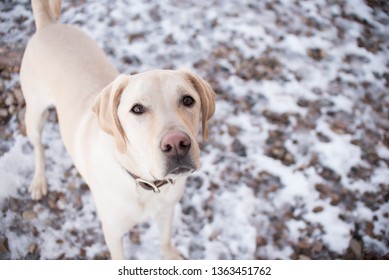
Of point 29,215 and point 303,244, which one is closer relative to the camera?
point 303,244

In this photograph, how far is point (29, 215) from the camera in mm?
3283

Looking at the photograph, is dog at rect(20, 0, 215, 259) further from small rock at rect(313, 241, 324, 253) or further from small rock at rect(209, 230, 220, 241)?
small rock at rect(313, 241, 324, 253)

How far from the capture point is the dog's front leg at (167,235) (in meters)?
2.74

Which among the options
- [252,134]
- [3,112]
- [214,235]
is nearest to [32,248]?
[3,112]

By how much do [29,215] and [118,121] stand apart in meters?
1.68

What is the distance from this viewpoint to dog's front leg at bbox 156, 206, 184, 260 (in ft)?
8.97

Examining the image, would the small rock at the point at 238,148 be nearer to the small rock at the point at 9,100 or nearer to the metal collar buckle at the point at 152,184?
Result: the metal collar buckle at the point at 152,184

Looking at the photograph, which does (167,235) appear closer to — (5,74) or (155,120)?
(155,120)

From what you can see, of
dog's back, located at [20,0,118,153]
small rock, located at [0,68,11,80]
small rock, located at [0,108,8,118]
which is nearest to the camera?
dog's back, located at [20,0,118,153]

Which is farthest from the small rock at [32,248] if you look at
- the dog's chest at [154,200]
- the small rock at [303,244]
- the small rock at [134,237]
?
the small rock at [303,244]

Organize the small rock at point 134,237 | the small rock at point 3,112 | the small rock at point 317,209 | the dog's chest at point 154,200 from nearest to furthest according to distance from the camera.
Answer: the dog's chest at point 154,200 < the small rock at point 134,237 < the small rock at point 317,209 < the small rock at point 3,112

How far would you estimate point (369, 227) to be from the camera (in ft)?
10.4

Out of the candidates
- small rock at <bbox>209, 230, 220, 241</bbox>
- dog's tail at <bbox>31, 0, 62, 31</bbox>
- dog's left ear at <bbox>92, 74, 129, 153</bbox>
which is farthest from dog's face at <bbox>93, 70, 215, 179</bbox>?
small rock at <bbox>209, 230, 220, 241</bbox>

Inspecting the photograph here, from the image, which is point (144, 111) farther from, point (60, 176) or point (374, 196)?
point (374, 196)
